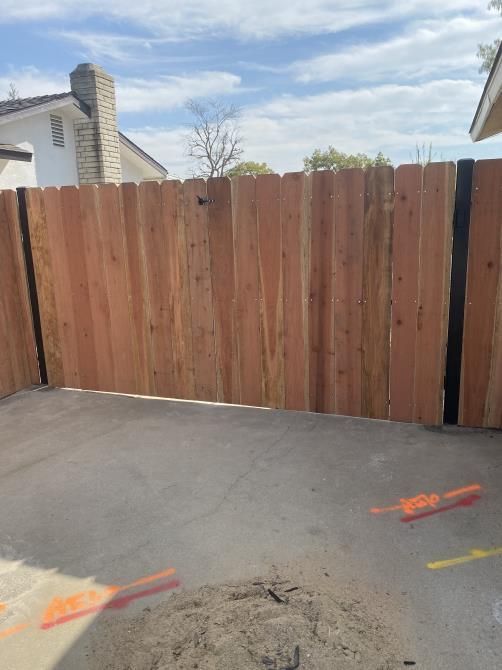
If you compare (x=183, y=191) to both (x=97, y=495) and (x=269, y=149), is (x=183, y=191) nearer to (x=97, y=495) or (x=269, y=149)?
(x=97, y=495)

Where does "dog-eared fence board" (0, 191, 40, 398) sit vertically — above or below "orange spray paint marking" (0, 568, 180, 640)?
above

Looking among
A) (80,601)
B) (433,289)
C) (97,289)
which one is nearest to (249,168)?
(97,289)

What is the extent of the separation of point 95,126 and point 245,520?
37.0ft

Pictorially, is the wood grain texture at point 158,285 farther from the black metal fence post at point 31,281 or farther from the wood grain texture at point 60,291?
the black metal fence post at point 31,281

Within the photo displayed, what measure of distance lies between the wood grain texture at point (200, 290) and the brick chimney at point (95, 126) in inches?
342

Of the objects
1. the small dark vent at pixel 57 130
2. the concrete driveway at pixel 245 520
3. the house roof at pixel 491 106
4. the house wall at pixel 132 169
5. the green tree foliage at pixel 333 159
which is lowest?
the concrete driveway at pixel 245 520

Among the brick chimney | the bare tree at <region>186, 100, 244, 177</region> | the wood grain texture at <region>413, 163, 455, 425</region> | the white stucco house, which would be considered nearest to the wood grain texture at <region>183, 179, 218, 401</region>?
the wood grain texture at <region>413, 163, 455, 425</region>

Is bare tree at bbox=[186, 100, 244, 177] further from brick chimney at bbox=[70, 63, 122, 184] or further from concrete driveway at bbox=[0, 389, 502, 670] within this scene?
concrete driveway at bbox=[0, 389, 502, 670]

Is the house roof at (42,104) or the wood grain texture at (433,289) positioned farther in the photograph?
the house roof at (42,104)

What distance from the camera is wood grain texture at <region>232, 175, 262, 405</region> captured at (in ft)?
11.9

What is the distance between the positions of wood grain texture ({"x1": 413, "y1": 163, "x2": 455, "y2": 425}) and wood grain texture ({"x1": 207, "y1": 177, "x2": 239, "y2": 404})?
138cm

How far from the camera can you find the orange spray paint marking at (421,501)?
98.5 inches

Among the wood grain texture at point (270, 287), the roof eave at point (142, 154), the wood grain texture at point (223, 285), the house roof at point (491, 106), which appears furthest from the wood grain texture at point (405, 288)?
the roof eave at point (142, 154)

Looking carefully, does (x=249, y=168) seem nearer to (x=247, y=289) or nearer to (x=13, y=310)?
(x=13, y=310)
